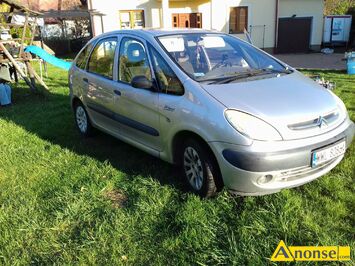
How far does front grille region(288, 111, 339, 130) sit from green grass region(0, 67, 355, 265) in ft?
2.30

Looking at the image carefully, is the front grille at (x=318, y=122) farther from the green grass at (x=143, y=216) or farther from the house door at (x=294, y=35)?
the house door at (x=294, y=35)

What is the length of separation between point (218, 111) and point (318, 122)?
34.6 inches

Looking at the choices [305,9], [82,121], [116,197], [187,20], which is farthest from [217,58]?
[305,9]

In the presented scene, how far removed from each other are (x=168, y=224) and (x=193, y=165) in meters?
0.66

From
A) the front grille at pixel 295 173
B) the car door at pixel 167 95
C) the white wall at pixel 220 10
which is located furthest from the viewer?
the white wall at pixel 220 10

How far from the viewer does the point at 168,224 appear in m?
3.17

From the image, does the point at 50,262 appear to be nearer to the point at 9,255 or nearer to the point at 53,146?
the point at 9,255

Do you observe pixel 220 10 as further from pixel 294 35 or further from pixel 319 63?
pixel 319 63

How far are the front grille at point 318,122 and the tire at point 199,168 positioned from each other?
0.77 metres

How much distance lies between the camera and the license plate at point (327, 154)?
310 cm

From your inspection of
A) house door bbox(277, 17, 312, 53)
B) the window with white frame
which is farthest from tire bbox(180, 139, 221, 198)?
house door bbox(277, 17, 312, 53)

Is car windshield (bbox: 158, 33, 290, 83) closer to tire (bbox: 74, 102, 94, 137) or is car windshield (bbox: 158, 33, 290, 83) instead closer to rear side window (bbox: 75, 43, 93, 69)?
rear side window (bbox: 75, 43, 93, 69)

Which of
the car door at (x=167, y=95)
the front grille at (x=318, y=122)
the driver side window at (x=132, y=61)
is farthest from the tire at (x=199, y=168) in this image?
the driver side window at (x=132, y=61)

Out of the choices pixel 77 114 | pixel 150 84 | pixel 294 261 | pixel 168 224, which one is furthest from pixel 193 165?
pixel 77 114
